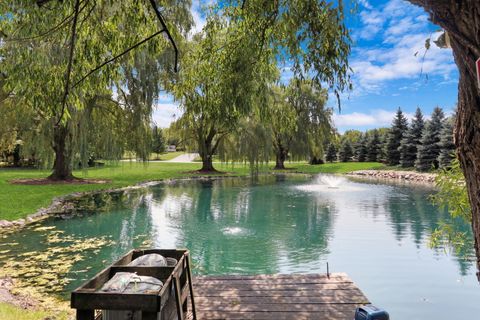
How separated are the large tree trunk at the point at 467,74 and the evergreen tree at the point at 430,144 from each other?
90.4 ft

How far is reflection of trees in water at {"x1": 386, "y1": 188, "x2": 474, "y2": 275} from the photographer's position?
703 cm

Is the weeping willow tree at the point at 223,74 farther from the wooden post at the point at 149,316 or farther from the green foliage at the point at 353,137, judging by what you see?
the green foliage at the point at 353,137

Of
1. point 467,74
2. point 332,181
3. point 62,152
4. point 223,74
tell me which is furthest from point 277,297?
point 332,181

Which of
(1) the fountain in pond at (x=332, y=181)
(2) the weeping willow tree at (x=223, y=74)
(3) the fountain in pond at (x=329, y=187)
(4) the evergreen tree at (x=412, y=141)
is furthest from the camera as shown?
(4) the evergreen tree at (x=412, y=141)

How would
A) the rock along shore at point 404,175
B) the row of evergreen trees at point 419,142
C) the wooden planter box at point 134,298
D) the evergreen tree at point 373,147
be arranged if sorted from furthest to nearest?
the evergreen tree at point 373,147 < the row of evergreen trees at point 419,142 < the rock along shore at point 404,175 < the wooden planter box at point 134,298

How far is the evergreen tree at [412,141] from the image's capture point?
2953 centimetres

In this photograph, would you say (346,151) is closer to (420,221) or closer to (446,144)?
(446,144)

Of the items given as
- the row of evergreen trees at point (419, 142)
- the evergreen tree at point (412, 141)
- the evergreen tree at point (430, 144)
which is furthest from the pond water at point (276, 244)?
the evergreen tree at point (412, 141)

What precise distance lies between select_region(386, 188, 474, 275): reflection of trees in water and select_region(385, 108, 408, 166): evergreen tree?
1841 centimetres

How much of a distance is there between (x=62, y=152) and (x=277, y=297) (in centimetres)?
1605

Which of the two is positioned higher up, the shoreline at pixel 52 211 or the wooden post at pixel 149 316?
the wooden post at pixel 149 316

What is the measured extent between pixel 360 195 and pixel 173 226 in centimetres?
969

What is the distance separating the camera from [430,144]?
26.3 metres

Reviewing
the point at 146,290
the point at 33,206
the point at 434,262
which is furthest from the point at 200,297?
the point at 33,206
